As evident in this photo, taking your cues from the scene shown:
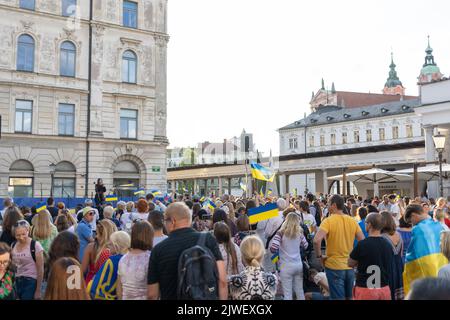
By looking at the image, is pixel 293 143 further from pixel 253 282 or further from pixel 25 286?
pixel 253 282

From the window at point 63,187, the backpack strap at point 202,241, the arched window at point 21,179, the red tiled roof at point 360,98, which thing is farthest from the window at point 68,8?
the red tiled roof at point 360,98

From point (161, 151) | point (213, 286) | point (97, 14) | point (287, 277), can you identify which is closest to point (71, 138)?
point (161, 151)

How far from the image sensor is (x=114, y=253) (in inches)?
244

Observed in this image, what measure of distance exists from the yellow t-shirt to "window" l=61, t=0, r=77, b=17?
103 feet

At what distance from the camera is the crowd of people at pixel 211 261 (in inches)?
176

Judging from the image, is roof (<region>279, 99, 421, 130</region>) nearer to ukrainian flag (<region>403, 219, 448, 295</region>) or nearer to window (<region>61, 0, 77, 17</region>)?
window (<region>61, 0, 77, 17</region>)

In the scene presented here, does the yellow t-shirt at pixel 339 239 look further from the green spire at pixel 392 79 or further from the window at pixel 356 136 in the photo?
the green spire at pixel 392 79

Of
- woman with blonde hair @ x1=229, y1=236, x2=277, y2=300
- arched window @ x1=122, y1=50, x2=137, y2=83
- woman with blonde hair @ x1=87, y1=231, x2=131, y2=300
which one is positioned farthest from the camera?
arched window @ x1=122, y1=50, x2=137, y2=83

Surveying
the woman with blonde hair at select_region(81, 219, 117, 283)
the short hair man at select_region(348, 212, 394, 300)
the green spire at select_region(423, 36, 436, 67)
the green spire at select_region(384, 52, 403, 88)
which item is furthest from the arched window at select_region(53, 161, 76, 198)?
the green spire at select_region(384, 52, 403, 88)

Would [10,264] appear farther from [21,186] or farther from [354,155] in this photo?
[354,155]

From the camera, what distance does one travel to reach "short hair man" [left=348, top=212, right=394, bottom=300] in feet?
19.2

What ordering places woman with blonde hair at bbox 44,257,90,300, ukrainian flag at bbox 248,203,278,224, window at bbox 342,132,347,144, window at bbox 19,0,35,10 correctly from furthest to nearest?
window at bbox 342,132,347,144 → window at bbox 19,0,35,10 → ukrainian flag at bbox 248,203,278,224 → woman with blonde hair at bbox 44,257,90,300

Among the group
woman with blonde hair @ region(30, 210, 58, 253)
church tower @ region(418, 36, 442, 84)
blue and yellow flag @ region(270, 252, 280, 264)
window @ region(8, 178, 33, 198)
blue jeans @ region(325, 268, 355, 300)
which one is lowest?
blue jeans @ region(325, 268, 355, 300)

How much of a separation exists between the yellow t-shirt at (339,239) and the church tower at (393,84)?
14011 centimetres
